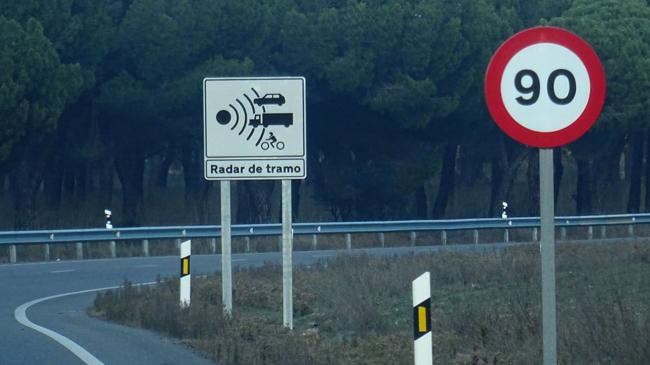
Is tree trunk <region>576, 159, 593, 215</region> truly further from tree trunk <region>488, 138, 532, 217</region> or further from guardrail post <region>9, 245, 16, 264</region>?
guardrail post <region>9, 245, 16, 264</region>

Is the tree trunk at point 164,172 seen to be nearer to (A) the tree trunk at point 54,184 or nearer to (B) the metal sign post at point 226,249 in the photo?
(A) the tree trunk at point 54,184

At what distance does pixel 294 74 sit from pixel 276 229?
7.53m

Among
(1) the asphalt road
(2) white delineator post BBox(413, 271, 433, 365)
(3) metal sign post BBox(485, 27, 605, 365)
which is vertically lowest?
(1) the asphalt road

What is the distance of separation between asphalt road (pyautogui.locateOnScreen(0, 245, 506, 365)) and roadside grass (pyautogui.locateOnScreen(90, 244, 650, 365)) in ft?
1.51

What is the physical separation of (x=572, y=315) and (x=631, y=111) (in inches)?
1206

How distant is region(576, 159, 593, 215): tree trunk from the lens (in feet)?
166

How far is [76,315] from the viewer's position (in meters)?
17.2

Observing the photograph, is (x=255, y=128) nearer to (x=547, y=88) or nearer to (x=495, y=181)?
(x=547, y=88)

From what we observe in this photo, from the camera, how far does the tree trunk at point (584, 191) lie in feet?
166

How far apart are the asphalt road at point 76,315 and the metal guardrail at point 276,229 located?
5.63 ft

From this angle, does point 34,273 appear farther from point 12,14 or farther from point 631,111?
point 631,111

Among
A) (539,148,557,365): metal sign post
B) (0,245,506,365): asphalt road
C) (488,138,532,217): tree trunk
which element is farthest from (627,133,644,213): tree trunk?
(539,148,557,365): metal sign post

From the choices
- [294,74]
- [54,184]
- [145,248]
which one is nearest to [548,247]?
[145,248]

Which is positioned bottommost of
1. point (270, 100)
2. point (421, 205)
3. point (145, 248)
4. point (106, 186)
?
point (145, 248)
